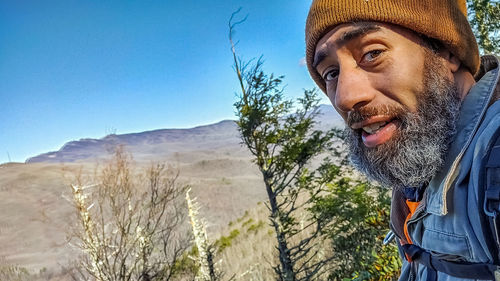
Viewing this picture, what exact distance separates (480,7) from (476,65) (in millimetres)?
11863

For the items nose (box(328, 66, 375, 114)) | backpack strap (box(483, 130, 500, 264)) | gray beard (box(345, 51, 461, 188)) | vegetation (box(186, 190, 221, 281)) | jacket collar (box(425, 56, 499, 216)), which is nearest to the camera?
backpack strap (box(483, 130, 500, 264))

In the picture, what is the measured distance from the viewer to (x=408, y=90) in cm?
102

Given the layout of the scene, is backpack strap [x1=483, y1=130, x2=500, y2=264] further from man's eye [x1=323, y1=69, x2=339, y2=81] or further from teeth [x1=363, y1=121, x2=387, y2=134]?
man's eye [x1=323, y1=69, x2=339, y2=81]

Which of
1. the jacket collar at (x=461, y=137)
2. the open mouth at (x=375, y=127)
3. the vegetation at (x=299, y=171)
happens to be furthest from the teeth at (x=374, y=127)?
the vegetation at (x=299, y=171)

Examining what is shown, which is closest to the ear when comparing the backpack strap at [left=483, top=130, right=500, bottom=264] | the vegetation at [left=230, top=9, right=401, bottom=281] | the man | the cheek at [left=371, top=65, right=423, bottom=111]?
the man

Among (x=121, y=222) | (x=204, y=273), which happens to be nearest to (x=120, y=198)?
(x=121, y=222)

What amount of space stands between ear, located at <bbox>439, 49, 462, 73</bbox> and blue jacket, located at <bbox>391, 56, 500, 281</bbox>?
16 cm

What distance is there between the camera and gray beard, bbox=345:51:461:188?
94cm

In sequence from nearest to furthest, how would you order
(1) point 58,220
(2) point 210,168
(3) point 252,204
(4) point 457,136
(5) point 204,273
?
1. (4) point 457,136
2. (5) point 204,273
3. (1) point 58,220
4. (3) point 252,204
5. (2) point 210,168

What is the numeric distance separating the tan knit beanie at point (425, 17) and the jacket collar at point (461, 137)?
207 mm

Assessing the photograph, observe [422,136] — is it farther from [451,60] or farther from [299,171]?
[299,171]

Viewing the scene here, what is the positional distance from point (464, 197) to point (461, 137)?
0.22m

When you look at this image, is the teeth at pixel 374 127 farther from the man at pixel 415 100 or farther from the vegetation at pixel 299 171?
the vegetation at pixel 299 171

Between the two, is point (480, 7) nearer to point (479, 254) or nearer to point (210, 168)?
point (479, 254)
